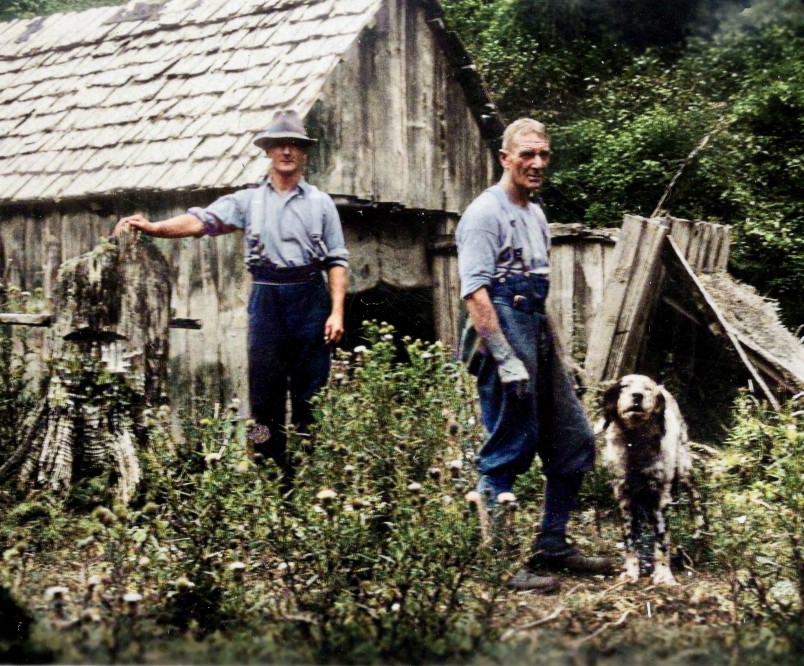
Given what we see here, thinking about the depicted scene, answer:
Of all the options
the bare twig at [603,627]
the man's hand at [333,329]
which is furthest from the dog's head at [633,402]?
the man's hand at [333,329]

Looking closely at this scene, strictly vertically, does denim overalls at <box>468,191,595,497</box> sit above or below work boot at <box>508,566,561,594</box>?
above

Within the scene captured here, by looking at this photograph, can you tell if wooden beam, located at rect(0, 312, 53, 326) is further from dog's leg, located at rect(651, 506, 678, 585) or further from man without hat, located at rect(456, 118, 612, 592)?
dog's leg, located at rect(651, 506, 678, 585)

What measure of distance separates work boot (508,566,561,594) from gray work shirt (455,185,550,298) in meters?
1.26

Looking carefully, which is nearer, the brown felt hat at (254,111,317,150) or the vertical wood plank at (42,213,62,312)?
the brown felt hat at (254,111,317,150)

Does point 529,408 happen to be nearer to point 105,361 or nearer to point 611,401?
point 611,401

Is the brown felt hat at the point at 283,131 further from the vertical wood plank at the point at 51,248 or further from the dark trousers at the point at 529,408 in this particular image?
the vertical wood plank at the point at 51,248

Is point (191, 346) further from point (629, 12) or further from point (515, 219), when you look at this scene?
point (629, 12)

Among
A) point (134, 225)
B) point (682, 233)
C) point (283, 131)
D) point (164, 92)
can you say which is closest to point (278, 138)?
point (283, 131)

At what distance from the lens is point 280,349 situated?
576cm

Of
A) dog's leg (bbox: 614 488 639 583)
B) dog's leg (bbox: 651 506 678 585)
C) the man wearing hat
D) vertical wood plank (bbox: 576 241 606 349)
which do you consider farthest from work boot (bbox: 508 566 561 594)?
vertical wood plank (bbox: 576 241 606 349)

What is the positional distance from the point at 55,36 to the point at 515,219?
24.2 ft

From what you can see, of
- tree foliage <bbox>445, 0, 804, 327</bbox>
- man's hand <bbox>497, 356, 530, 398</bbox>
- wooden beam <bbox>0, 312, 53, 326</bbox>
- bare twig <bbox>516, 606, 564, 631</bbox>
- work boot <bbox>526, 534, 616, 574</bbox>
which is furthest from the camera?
Answer: tree foliage <bbox>445, 0, 804, 327</bbox>

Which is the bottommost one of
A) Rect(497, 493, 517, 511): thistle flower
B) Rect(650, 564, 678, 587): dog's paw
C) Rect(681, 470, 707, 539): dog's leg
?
Rect(650, 564, 678, 587): dog's paw

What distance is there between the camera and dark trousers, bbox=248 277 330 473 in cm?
573
